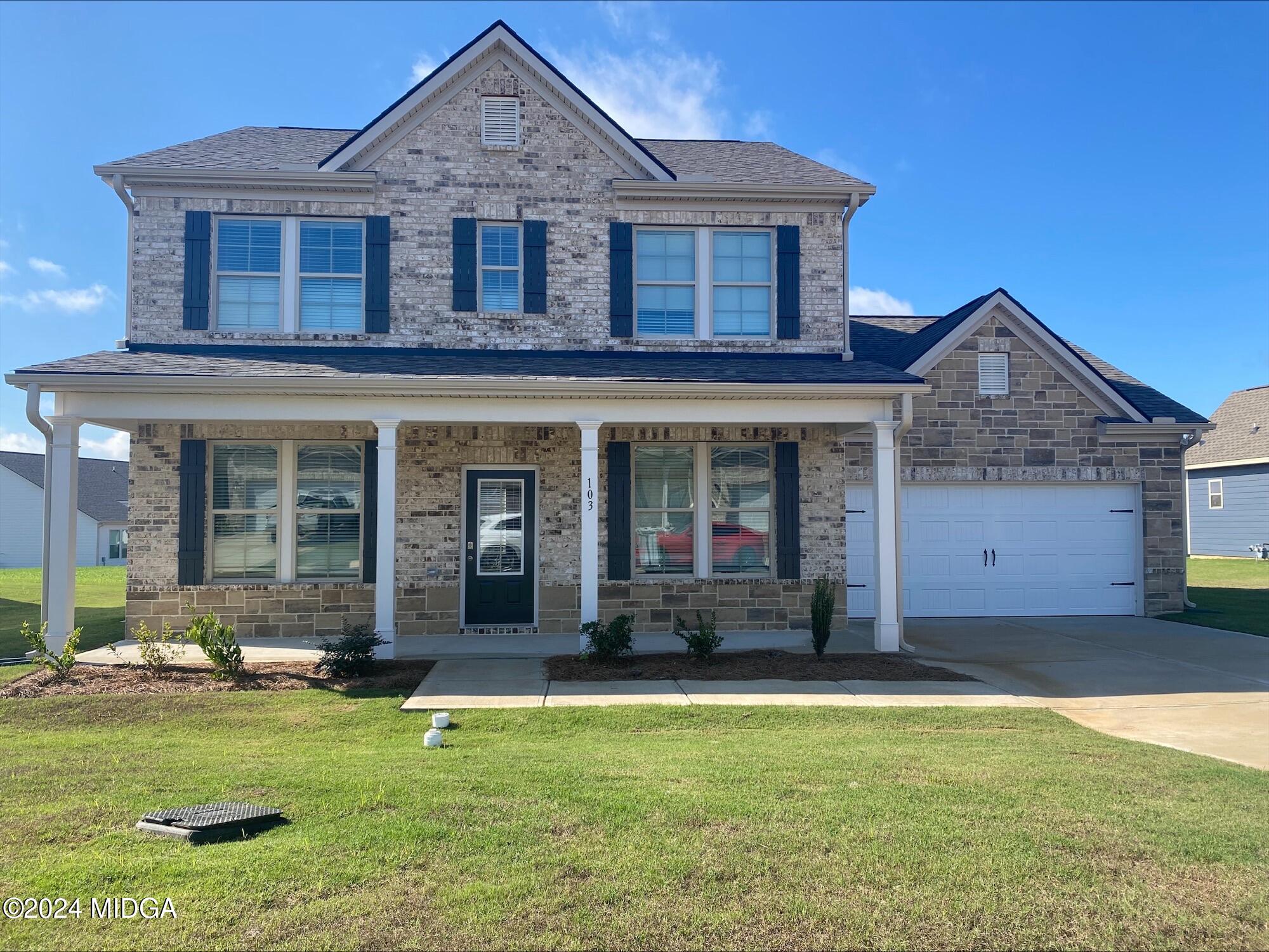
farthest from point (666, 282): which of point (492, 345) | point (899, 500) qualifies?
point (899, 500)

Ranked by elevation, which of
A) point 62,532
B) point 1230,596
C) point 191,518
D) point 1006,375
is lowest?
point 1230,596

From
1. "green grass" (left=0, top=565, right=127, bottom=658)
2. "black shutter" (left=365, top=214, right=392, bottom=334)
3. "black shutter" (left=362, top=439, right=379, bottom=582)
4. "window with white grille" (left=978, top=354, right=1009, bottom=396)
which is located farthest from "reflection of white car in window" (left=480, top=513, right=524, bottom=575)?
"window with white grille" (left=978, top=354, right=1009, bottom=396)

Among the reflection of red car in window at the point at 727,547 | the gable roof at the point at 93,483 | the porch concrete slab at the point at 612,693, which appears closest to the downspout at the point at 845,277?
the reflection of red car in window at the point at 727,547

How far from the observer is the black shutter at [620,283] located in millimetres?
12461

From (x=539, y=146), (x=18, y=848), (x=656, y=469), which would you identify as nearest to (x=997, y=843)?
(x=18, y=848)

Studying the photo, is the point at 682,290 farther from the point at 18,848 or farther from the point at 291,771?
the point at 18,848

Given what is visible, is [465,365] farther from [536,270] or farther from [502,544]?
[502,544]

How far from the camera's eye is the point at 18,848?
13.9 feet

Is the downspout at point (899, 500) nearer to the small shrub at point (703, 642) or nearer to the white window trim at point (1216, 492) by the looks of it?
the small shrub at point (703, 642)

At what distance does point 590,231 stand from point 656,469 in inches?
147

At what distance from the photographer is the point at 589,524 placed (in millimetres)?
10469

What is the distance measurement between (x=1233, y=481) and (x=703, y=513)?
2535cm

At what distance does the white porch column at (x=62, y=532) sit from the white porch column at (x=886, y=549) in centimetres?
988

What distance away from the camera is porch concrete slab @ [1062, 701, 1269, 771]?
654cm
